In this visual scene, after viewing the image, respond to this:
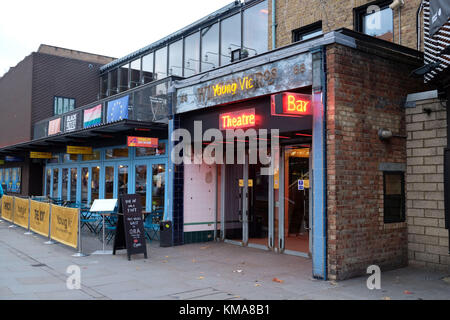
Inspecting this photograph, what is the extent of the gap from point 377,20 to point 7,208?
15594mm

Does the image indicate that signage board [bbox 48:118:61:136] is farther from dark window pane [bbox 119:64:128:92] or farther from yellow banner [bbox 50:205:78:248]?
yellow banner [bbox 50:205:78:248]

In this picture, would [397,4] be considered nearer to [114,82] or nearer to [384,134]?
[384,134]

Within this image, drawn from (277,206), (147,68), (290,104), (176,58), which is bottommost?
(277,206)

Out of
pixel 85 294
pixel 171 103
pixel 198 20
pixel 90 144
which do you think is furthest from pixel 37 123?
pixel 85 294

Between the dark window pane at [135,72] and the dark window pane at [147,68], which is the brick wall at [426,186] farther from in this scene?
the dark window pane at [135,72]

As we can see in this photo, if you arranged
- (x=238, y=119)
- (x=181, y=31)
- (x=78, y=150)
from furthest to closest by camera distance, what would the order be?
(x=78, y=150)
(x=181, y=31)
(x=238, y=119)

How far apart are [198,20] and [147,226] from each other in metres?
8.18

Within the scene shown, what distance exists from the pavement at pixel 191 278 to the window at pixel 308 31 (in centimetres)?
669

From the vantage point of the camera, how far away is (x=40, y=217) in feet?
43.4

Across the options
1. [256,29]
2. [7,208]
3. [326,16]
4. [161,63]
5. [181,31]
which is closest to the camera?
[326,16]

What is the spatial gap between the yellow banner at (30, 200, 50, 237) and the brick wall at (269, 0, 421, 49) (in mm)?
8692

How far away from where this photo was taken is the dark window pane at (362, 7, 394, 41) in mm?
10930

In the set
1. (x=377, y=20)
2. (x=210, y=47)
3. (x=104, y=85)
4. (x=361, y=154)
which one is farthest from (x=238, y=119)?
(x=104, y=85)

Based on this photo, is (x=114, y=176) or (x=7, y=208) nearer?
(x=114, y=176)
